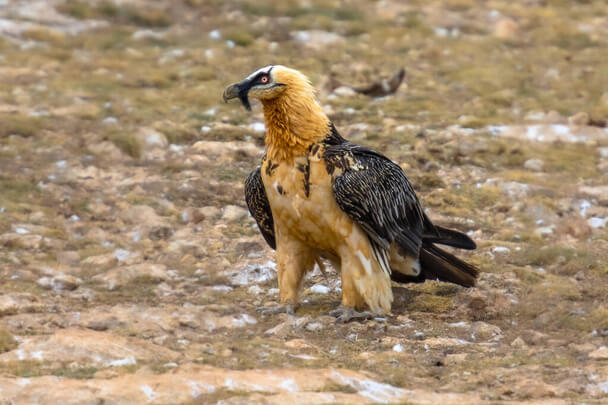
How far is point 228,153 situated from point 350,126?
6.44 feet

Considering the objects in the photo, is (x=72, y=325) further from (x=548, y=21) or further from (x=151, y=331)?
(x=548, y=21)

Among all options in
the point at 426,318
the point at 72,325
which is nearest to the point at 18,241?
the point at 72,325

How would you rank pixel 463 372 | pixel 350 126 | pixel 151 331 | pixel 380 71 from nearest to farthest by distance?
pixel 463 372
pixel 151 331
pixel 350 126
pixel 380 71

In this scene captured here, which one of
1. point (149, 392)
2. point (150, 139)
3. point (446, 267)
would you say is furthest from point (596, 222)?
point (149, 392)

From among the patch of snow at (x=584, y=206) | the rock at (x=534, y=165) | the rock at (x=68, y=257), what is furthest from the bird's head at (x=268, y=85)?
the rock at (x=534, y=165)

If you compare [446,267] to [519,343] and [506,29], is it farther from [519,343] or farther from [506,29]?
[506,29]

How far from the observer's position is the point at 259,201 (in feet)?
27.5

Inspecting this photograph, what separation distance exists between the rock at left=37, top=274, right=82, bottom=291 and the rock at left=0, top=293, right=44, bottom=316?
51cm

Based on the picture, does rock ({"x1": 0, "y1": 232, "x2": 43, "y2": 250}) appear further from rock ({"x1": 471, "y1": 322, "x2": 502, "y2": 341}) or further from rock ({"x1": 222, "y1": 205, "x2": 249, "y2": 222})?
rock ({"x1": 471, "y1": 322, "x2": 502, "y2": 341})

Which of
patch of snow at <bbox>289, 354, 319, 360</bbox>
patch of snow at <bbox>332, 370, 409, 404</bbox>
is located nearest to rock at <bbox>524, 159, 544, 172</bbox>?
patch of snow at <bbox>289, 354, 319, 360</bbox>

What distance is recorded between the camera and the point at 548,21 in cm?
1795

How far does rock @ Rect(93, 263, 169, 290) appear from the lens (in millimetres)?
8901

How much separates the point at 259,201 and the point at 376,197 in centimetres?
111

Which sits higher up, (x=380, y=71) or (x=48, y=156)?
(x=380, y=71)
